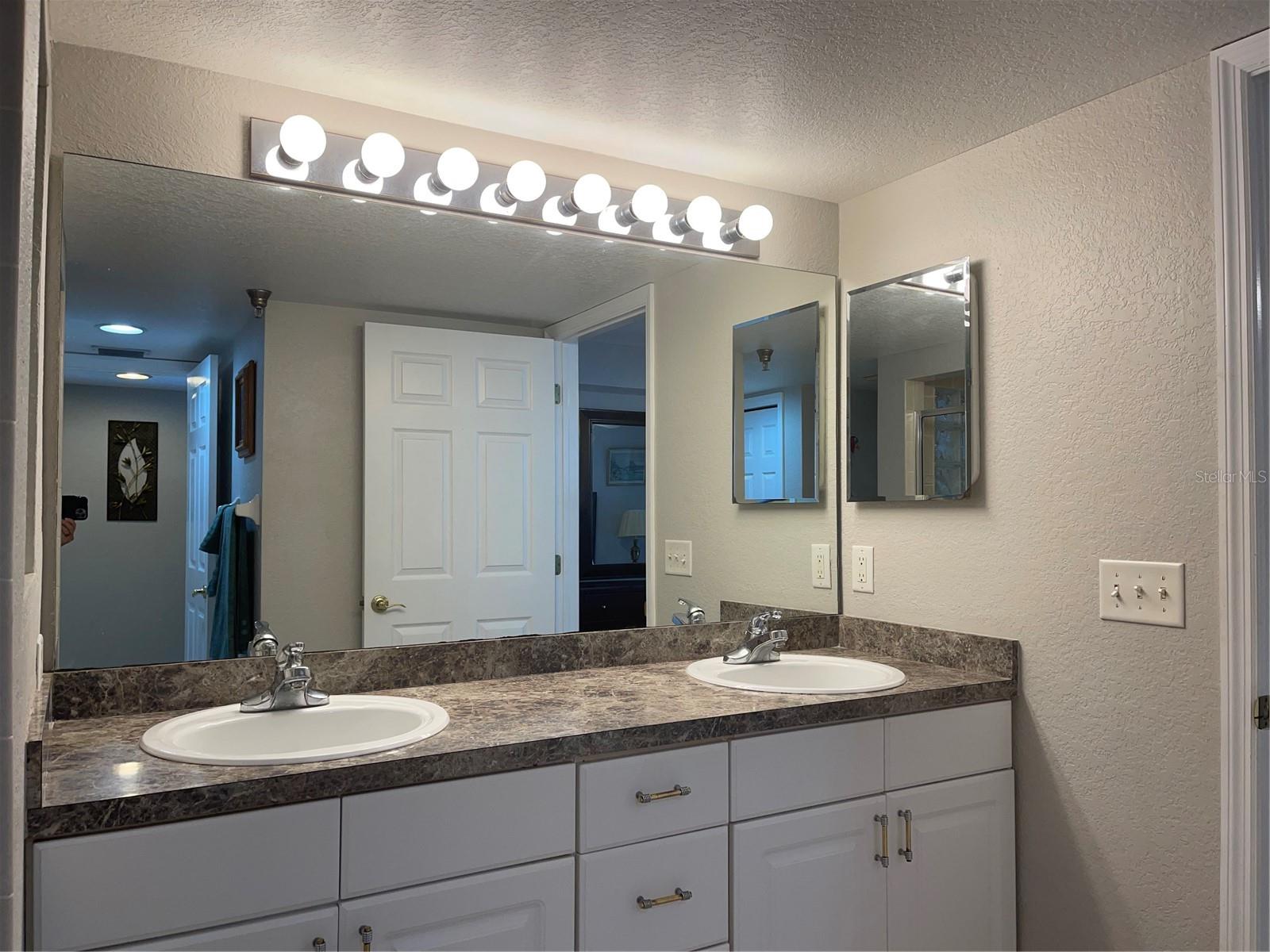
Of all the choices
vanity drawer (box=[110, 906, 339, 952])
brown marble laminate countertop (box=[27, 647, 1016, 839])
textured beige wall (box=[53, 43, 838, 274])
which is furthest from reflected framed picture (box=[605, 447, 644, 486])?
vanity drawer (box=[110, 906, 339, 952])

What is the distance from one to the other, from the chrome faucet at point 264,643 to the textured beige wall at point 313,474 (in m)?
0.02

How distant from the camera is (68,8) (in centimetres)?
152

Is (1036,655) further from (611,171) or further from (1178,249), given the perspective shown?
(611,171)

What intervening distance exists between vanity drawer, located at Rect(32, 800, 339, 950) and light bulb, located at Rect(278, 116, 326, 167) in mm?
1210

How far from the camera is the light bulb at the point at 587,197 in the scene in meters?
2.06

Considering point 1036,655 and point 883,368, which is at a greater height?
point 883,368

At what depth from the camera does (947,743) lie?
1.94 m

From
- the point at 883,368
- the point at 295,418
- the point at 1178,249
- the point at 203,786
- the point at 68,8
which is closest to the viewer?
the point at 203,786

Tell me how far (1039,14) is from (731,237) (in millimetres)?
909

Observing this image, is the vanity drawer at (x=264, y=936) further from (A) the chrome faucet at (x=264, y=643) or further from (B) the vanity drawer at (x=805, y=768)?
(B) the vanity drawer at (x=805, y=768)

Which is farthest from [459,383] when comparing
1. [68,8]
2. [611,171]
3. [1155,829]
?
[1155,829]

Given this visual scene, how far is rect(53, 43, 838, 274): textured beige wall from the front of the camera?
1645 millimetres

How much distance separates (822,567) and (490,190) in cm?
133

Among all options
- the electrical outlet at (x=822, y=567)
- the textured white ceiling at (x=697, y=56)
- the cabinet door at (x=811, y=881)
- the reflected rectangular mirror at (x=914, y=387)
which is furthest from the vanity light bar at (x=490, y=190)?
the cabinet door at (x=811, y=881)
